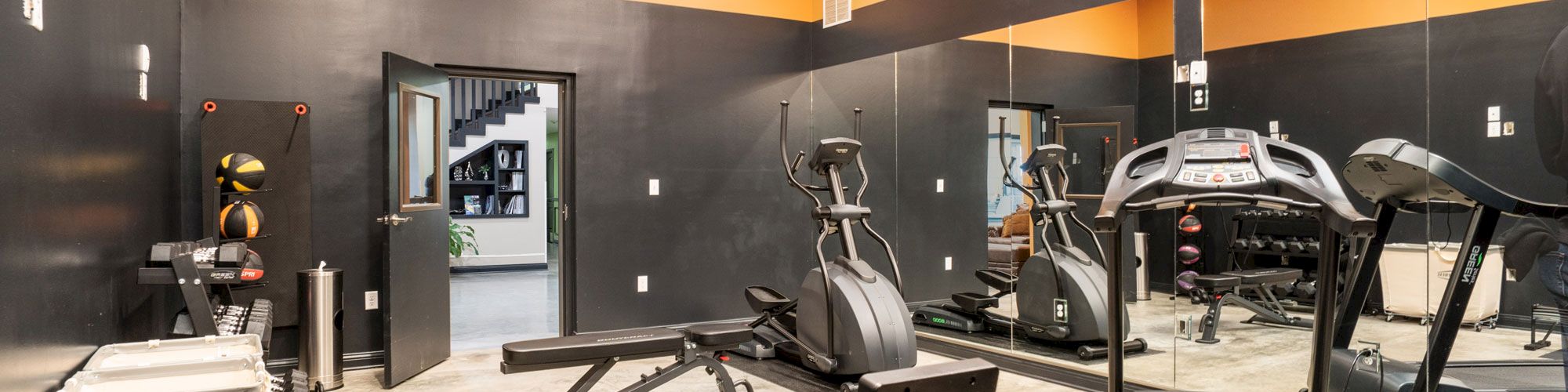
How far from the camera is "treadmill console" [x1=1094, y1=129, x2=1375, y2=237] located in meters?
2.77

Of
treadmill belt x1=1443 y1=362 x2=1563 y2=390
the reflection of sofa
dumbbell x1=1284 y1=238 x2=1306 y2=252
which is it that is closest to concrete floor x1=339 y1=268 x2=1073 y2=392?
the reflection of sofa

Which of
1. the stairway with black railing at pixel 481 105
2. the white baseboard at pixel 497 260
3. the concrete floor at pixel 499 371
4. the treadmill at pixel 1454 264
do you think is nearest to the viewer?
the treadmill at pixel 1454 264

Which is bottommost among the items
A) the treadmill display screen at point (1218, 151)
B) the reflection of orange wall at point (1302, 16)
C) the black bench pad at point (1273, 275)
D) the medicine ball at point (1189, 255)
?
the black bench pad at point (1273, 275)

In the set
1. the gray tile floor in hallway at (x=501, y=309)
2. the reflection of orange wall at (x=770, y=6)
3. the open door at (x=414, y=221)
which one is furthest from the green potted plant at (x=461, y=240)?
the reflection of orange wall at (x=770, y=6)

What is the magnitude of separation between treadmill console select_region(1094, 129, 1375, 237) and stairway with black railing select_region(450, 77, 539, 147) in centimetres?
943

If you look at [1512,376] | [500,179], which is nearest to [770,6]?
[1512,376]

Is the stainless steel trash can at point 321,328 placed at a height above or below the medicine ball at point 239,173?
below

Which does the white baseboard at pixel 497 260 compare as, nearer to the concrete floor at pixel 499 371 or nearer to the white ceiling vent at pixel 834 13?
the concrete floor at pixel 499 371

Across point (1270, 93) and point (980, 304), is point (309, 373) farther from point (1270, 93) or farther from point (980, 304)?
point (1270, 93)

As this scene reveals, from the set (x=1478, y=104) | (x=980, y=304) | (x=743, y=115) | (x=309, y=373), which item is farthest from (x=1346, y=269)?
(x=309, y=373)

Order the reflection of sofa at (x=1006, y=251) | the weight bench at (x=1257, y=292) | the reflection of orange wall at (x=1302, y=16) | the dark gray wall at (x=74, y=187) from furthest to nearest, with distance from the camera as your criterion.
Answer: the reflection of sofa at (x=1006, y=251)
the weight bench at (x=1257, y=292)
the reflection of orange wall at (x=1302, y=16)
the dark gray wall at (x=74, y=187)

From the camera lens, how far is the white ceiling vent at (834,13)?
6.26 meters

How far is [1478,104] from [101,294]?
484 centimetres

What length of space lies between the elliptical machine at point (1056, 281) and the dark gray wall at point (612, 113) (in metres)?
2.01
